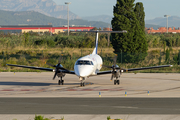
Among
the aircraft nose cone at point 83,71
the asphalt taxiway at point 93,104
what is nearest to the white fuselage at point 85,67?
the aircraft nose cone at point 83,71

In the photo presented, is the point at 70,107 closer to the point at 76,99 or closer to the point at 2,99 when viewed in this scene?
the point at 76,99

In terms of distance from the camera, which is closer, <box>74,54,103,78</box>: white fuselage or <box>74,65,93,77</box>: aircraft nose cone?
<box>74,65,93,77</box>: aircraft nose cone

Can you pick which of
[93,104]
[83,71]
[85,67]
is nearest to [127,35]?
[85,67]

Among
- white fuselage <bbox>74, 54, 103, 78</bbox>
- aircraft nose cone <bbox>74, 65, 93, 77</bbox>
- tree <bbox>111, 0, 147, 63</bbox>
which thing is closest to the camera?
aircraft nose cone <bbox>74, 65, 93, 77</bbox>

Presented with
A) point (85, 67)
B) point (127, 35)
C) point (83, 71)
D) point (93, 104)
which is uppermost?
point (127, 35)

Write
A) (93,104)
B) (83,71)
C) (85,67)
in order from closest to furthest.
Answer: (93,104) → (83,71) → (85,67)

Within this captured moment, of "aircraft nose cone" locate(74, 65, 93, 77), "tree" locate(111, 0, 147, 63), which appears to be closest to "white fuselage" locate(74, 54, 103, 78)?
"aircraft nose cone" locate(74, 65, 93, 77)

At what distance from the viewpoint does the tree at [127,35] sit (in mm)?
43000

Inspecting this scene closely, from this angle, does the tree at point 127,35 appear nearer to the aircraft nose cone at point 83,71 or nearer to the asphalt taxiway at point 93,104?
the aircraft nose cone at point 83,71

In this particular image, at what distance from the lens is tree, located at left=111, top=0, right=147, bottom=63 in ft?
141

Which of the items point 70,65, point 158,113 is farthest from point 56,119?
point 70,65

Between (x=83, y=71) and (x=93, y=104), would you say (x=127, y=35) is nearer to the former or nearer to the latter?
(x=83, y=71)

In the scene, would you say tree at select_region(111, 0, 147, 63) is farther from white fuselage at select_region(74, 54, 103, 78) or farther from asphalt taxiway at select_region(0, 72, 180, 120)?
asphalt taxiway at select_region(0, 72, 180, 120)

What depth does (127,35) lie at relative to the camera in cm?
4309
